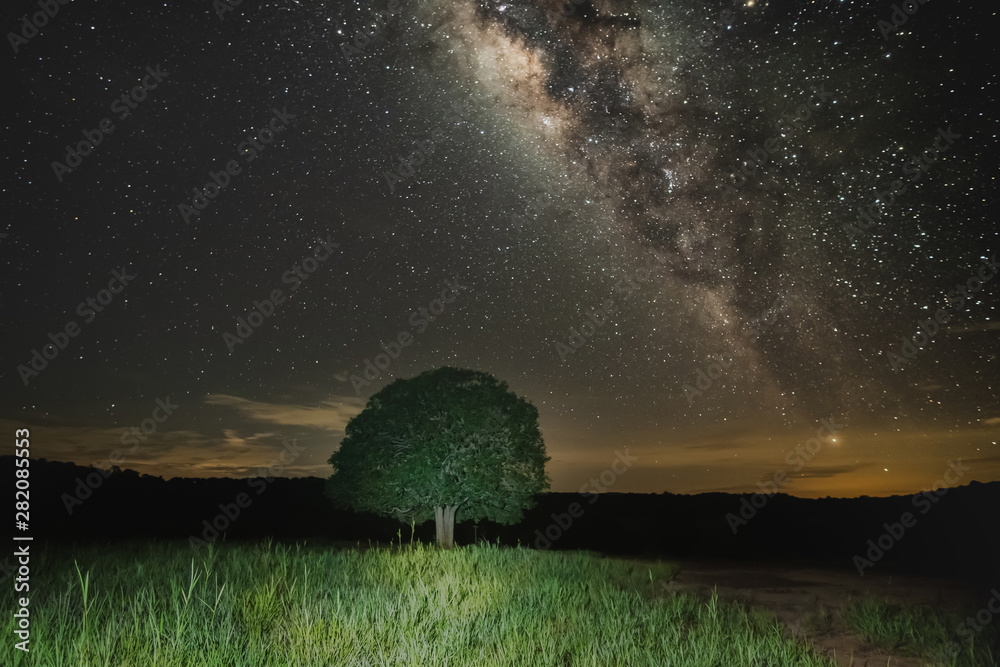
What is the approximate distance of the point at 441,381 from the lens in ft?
63.3

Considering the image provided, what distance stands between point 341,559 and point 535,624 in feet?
14.9

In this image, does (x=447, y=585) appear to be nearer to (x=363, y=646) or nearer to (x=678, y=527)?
(x=363, y=646)

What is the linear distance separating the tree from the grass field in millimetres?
8333

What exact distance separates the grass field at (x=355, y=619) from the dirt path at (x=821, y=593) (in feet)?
2.49

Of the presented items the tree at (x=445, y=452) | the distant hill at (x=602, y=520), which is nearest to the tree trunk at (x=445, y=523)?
the tree at (x=445, y=452)

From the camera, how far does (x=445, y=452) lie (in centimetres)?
1841

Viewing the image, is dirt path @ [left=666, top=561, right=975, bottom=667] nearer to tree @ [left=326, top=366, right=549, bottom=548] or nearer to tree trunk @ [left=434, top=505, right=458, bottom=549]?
tree @ [left=326, top=366, right=549, bottom=548]

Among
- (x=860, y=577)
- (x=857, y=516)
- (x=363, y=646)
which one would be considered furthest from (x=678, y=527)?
(x=363, y=646)

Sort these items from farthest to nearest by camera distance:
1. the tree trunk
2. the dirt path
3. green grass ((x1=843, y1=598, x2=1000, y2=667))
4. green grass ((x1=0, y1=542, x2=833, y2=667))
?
the tree trunk, the dirt path, green grass ((x1=843, y1=598, x2=1000, y2=667)), green grass ((x1=0, y1=542, x2=833, y2=667))

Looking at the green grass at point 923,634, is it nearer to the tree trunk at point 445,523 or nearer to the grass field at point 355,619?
the grass field at point 355,619

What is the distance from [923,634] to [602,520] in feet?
149


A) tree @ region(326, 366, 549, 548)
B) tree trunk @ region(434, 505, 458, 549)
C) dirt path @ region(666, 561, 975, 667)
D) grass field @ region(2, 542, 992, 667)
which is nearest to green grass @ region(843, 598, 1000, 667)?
dirt path @ region(666, 561, 975, 667)

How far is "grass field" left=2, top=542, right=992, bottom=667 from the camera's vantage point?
500cm

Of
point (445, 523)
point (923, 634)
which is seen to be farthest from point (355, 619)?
point (445, 523)
